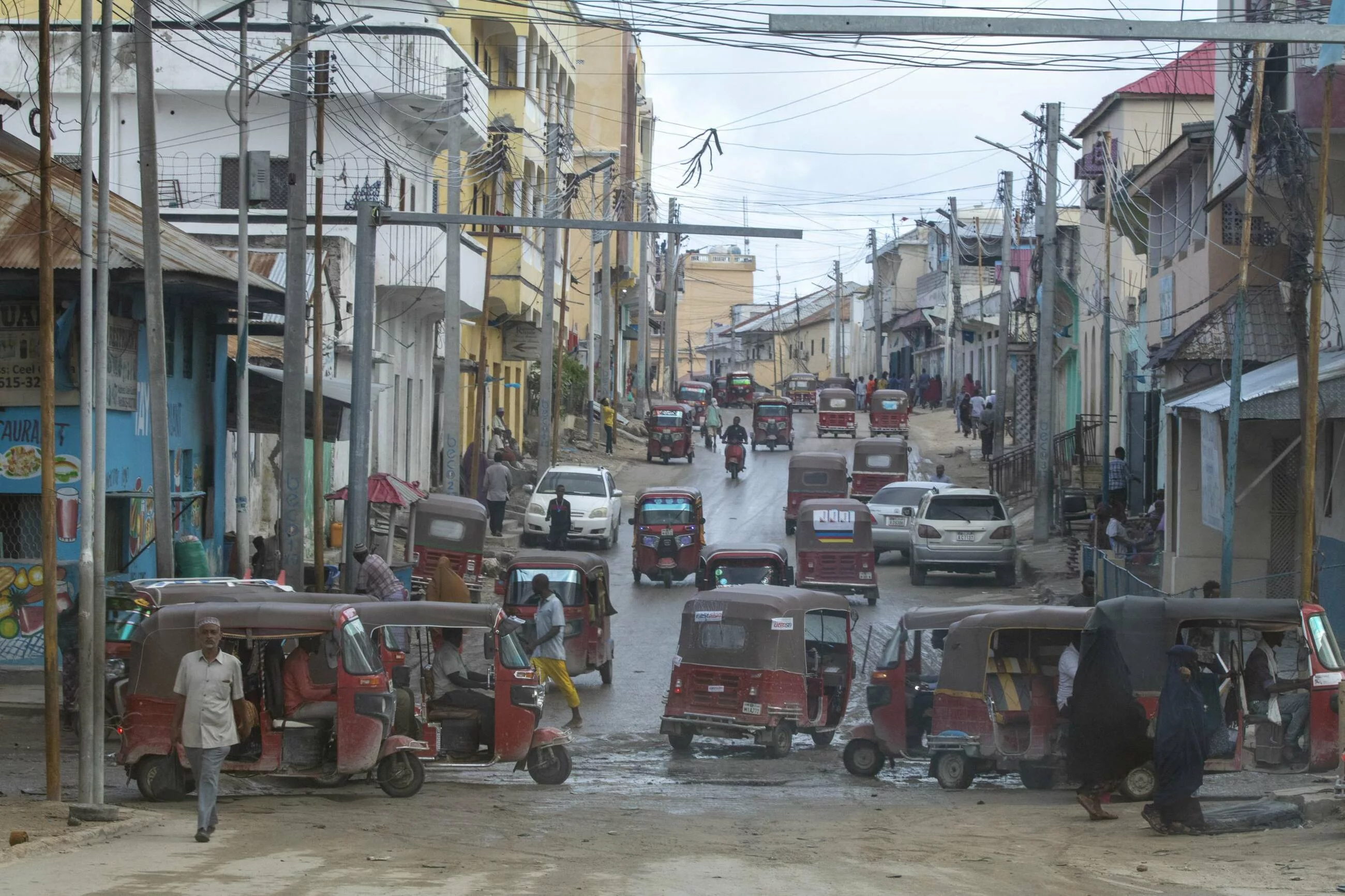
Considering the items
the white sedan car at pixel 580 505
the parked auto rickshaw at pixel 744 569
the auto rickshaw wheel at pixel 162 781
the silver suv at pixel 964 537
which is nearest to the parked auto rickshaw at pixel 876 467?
the white sedan car at pixel 580 505

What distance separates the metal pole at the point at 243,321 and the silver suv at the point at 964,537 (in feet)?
45.0

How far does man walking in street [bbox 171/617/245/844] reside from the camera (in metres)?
11.9

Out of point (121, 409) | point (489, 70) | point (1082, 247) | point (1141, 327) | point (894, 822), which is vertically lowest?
point (894, 822)

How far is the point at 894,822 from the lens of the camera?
1314cm

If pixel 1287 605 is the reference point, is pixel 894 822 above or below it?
below

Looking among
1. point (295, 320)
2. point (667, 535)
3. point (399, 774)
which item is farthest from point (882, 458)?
point (399, 774)

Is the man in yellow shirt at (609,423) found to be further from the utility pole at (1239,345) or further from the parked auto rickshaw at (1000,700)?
the parked auto rickshaw at (1000,700)

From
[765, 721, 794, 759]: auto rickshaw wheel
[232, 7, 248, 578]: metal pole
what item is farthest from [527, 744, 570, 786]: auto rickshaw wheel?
[232, 7, 248, 578]: metal pole

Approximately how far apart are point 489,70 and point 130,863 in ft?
129

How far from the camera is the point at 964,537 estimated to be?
31672 millimetres

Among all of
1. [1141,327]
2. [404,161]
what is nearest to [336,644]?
[404,161]

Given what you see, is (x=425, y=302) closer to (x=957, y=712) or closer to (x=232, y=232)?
(x=232, y=232)

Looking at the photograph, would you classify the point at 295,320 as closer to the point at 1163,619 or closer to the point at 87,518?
the point at 87,518

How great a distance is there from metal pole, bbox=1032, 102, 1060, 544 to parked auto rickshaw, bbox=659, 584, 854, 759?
1918 centimetres
